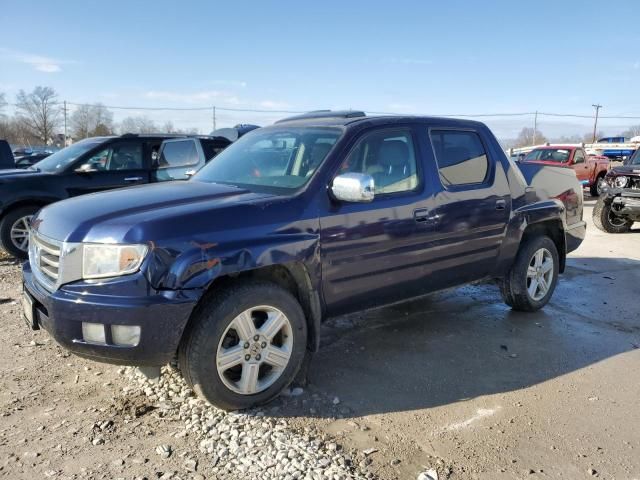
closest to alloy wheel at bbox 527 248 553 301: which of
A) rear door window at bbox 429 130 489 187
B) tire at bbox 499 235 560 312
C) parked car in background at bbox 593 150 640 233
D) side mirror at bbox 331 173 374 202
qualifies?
tire at bbox 499 235 560 312

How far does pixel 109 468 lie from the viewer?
8.64 feet

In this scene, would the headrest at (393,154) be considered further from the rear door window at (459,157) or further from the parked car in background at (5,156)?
the parked car in background at (5,156)

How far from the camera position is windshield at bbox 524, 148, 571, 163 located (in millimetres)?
17859

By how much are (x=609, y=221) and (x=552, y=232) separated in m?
6.53

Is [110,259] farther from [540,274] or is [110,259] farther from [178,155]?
[178,155]

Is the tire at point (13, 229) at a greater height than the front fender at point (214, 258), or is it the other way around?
the front fender at point (214, 258)

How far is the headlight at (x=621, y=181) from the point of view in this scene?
1046 centimetres

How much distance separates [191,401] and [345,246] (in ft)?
4.53

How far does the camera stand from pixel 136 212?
3008 millimetres

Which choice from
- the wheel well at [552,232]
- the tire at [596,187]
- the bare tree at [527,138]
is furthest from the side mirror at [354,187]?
the bare tree at [527,138]

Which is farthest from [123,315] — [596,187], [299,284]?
[596,187]

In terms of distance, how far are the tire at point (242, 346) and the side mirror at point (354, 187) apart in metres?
0.72

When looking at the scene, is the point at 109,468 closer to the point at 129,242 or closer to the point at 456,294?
the point at 129,242

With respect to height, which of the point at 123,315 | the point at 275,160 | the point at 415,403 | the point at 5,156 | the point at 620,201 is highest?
the point at 275,160
